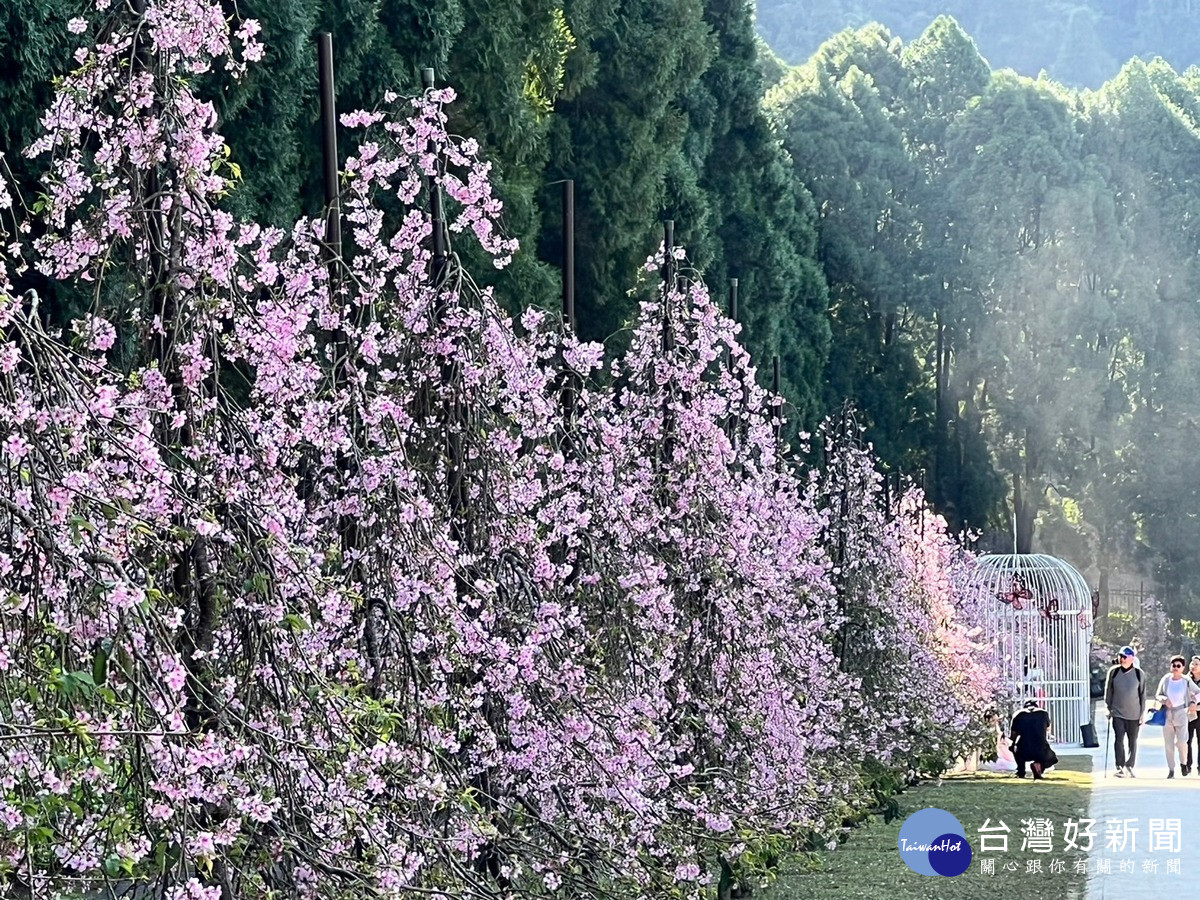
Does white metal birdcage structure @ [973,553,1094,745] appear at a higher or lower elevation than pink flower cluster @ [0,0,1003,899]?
lower

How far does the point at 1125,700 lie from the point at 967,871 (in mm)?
6290

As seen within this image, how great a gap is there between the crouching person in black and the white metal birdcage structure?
16.8ft

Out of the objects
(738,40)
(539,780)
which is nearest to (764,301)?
(738,40)

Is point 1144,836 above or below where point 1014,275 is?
below

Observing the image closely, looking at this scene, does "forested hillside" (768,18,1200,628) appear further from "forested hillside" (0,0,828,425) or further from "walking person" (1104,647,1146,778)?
"walking person" (1104,647,1146,778)

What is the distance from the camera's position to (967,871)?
462 inches

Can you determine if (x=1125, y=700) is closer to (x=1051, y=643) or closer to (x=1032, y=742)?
(x=1032, y=742)

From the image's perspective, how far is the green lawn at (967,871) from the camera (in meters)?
10.4

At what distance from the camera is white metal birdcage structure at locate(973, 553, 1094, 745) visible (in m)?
24.8

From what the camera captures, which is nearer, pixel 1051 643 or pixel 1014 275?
pixel 1051 643

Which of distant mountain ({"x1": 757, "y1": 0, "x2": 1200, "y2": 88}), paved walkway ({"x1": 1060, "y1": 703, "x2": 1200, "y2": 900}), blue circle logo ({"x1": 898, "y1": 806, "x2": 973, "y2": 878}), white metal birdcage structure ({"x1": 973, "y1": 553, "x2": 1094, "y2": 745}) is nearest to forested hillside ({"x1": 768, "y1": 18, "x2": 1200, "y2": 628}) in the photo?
white metal birdcage structure ({"x1": 973, "y1": 553, "x2": 1094, "y2": 745})

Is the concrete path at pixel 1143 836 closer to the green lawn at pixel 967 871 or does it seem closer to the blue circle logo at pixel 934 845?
the green lawn at pixel 967 871

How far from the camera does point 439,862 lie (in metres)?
4.91

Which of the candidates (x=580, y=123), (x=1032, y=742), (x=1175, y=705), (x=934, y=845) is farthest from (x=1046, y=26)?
(x=934, y=845)
